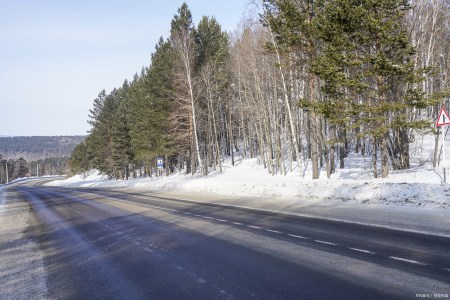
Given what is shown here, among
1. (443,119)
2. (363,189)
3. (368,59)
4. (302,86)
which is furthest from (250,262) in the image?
(302,86)

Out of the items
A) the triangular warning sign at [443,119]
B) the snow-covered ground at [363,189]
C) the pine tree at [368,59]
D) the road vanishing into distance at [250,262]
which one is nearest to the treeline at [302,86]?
the pine tree at [368,59]

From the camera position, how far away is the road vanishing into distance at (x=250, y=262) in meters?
5.36

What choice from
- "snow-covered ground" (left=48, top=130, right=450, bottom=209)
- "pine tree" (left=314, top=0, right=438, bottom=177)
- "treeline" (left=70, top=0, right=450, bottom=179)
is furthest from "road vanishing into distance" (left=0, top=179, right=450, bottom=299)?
"treeline" (left=70, top=0, right=450, bottom=179)

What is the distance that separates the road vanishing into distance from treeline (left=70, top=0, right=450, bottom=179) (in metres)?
9.25

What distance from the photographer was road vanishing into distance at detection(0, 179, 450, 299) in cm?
536

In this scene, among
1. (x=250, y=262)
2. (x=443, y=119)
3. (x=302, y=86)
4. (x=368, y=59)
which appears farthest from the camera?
(x=302, y=86)

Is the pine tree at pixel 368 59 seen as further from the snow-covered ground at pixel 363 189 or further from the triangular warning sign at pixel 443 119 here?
the snow-covered ground at pixel 363 189

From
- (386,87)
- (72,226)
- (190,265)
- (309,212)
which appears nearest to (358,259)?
(190,265)

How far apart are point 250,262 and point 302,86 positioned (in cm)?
2499

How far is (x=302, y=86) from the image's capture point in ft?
99.0

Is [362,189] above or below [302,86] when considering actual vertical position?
below

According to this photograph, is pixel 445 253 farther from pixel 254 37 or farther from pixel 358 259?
pixel 254 37

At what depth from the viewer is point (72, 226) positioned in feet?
45.2

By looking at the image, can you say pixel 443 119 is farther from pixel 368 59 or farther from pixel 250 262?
pixel 250 262
